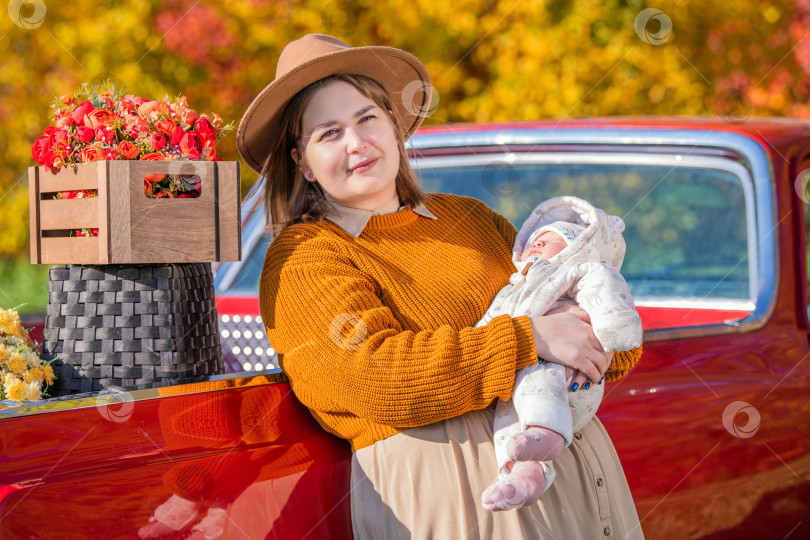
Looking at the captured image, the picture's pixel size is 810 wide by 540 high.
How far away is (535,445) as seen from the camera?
193 cm

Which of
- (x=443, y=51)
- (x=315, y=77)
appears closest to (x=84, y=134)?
(x=315, y=77)

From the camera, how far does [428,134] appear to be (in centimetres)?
414

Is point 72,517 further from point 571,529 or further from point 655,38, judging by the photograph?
point 655,38

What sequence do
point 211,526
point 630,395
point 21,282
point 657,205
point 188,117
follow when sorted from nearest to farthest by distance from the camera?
point 211,526
point 188,117
point 630,395
point 657,205
point 21,282

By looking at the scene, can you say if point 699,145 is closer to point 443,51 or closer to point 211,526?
point 211,526

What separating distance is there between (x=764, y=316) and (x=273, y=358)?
5.91ft

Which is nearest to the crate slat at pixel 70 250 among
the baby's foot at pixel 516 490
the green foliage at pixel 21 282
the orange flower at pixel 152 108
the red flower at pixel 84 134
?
the red flower at pixel 84 134

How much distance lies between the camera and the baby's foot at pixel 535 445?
1912mm

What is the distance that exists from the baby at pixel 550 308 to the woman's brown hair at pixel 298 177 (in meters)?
0.38

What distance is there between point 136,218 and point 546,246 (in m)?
1.02

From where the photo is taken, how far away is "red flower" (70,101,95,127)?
7.20 ft

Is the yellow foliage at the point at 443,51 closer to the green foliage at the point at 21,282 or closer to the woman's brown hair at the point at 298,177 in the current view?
the green foliage at the point at 21,282

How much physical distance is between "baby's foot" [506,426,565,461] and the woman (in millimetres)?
103

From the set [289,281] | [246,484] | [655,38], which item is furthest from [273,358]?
[655,38]
